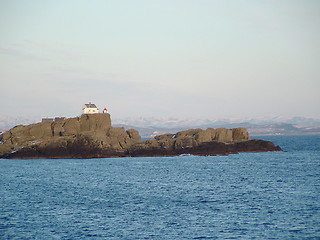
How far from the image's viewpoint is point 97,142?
10250cm

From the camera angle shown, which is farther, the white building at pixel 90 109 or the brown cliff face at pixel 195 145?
the white building at pixel 90 109

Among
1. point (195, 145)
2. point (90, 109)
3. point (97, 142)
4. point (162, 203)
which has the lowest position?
point (162, 203)

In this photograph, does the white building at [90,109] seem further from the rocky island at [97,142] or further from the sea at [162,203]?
the sea at [162,203]

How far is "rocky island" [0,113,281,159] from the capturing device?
4018 inches

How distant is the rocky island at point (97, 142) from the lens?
10206 cm

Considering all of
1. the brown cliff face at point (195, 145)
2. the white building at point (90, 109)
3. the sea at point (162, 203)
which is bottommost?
the sea at point (162, 203)

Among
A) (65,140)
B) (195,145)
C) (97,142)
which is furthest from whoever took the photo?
(195,145)

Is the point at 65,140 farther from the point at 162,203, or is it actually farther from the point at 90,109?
the point at 162,203

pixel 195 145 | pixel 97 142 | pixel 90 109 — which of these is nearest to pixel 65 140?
pixel 97 142

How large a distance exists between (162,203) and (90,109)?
85.8 metres

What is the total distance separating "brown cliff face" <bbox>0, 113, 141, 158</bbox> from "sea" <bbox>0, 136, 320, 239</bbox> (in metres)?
26.9

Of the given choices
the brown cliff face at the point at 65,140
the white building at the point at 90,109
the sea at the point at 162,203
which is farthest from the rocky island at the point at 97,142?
the sea at the point at 162,203

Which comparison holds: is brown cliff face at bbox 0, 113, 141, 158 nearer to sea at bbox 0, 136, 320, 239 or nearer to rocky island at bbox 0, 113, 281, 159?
rocky island at bbox 0, 113, 281, 159

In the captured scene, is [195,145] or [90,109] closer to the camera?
[195,145]
